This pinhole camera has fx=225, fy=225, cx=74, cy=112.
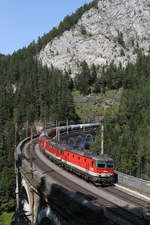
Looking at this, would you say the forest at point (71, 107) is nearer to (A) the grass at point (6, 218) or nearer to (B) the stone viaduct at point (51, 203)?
(A) the grass at point (6, 218)

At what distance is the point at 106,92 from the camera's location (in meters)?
151

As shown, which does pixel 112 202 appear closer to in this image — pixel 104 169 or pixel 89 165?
pixel 104 169

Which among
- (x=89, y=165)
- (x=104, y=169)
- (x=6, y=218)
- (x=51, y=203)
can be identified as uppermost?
(x=89, y=165)

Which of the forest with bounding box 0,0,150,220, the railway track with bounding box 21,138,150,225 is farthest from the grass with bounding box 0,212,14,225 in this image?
the railway track with bounding box 21,138,150,225

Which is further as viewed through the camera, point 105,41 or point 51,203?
point 105,41

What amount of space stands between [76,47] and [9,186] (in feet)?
493

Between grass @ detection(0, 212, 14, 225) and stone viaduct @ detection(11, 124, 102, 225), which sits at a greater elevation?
stone viaduct @ detection(11, 124, 102, 225)

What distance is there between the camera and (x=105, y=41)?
183 meters

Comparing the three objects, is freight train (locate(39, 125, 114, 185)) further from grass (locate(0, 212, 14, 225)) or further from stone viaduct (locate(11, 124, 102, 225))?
grass (locate(0, 212, 14, 225))

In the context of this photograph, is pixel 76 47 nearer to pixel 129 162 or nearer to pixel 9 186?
pixel 129 162

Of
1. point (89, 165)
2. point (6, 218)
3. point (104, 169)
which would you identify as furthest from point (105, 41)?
point (104, 169)

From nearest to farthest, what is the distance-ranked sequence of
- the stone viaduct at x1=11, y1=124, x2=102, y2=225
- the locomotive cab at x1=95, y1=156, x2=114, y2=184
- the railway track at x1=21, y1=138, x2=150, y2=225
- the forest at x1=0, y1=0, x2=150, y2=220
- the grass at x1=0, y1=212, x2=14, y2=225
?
the stone viaduct at x1=11, y1=124, x2=102, y2=225 < the railway track at x1=21, y1=138, x2=150, y2=225 < the locomotive cab at x1=95, y1=156, x2=114, y2=184 < the grass at x1=0, y1=212, x2=14, y2=225 < the forest at x1=0, y1=0, x2=150, y2=220

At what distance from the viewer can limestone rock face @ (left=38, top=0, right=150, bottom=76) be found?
7160 inches

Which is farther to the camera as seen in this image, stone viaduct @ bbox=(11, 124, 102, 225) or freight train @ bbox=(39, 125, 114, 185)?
freight train @ bbox=(39, 125, 114, 185)
